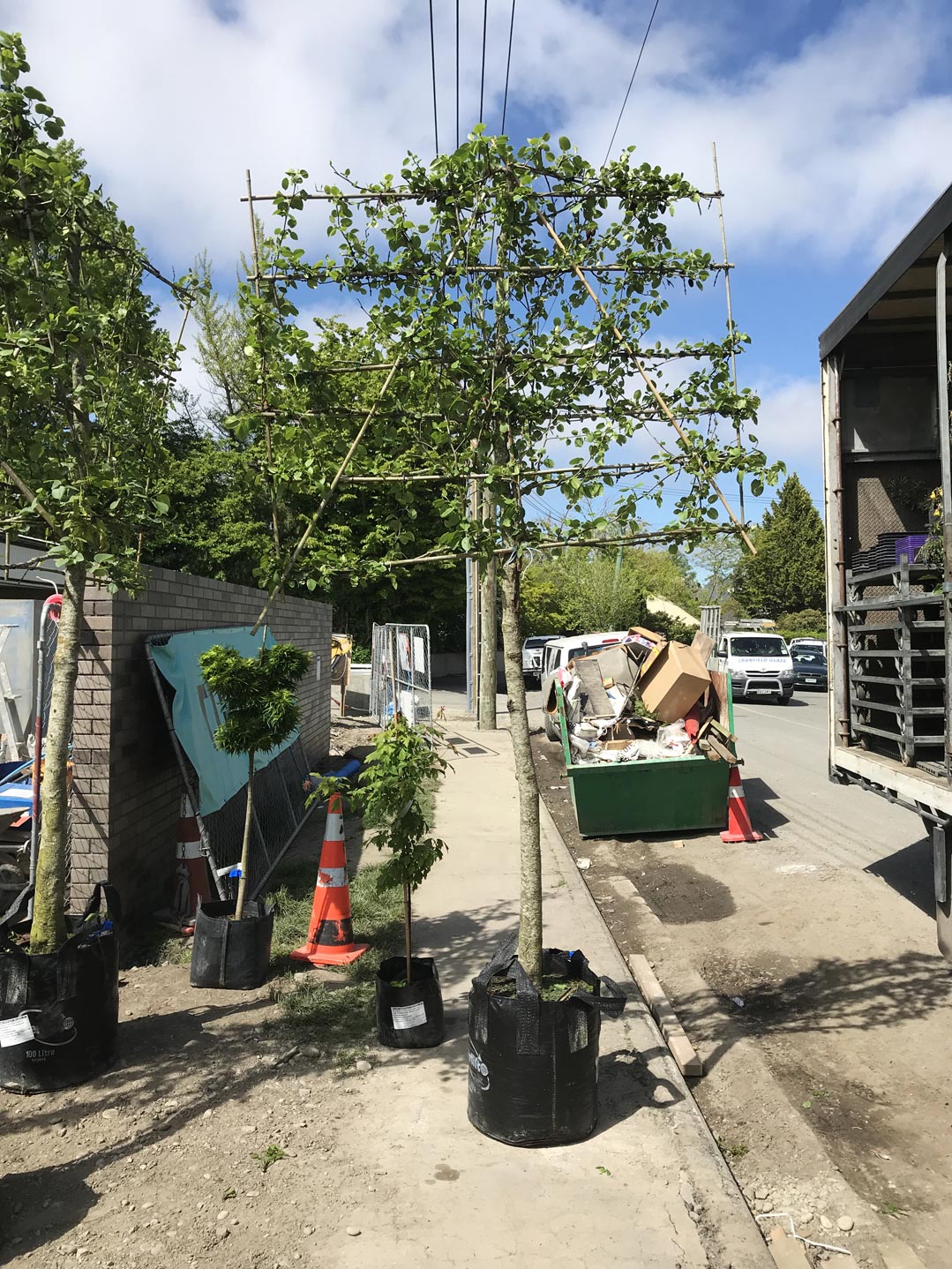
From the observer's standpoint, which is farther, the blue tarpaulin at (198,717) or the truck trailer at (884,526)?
the blue tarpaulin at (198,717)

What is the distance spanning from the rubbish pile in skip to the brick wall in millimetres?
4210

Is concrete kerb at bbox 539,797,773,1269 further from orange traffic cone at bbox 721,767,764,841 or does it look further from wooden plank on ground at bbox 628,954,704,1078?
orange traffic cone at bbox 721,767,764,841

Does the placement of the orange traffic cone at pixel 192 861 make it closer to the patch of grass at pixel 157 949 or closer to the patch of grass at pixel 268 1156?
the patch of grass at pixel 157 949

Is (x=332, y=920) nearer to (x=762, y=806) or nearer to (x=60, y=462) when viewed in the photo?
(x=60, y=462)

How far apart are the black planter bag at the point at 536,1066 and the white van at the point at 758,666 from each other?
63.8 ft

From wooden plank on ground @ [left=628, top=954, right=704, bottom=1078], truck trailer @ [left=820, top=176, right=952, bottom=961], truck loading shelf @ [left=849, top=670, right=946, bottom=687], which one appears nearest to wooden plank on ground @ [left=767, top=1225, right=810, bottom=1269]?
wooden plank on ground @ [left=628, top=954, right=704, bottom=1078]

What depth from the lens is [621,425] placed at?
→ 391cm

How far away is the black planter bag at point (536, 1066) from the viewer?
3.49m

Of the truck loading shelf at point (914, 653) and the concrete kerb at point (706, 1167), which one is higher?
the truck loading shelf at point (914, 653)

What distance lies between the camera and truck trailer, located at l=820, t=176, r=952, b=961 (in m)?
5.55

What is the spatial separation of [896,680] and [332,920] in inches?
150

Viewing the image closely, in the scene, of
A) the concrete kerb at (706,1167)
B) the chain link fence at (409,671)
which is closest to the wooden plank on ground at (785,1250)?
the concrete kerb at (706,1167)

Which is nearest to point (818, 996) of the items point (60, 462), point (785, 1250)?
point (785, 1250)

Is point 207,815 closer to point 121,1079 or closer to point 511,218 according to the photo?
point 121,1079
